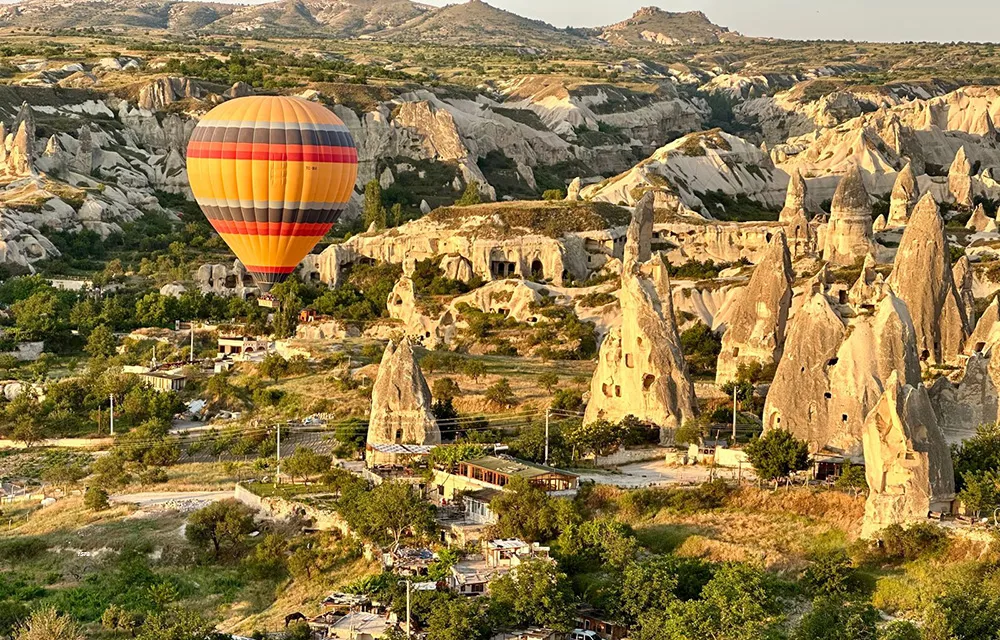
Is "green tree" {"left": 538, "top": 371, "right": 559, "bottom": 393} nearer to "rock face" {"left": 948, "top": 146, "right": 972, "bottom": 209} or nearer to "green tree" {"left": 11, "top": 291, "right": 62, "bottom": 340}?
"green tree" {"left": 11, "top": 291, "right": 62, "bottom": 340}

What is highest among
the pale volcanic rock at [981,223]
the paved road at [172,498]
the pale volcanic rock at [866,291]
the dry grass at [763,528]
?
the pale volcanic rock at [981,223]

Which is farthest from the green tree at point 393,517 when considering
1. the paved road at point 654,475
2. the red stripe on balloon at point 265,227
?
the red stripe on balloon at point 265,227

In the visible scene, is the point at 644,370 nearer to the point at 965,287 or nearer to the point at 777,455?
the point at 777,455

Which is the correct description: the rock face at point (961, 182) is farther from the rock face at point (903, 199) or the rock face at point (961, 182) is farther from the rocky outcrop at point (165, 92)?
the rocky outcrop at point (165, 92)

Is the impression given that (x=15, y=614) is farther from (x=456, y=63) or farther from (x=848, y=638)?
(x=456, y=63)

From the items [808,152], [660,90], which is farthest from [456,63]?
[808,152]

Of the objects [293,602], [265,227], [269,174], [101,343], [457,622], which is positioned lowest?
[293,602]

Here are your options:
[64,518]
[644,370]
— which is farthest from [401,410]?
[64,518]
